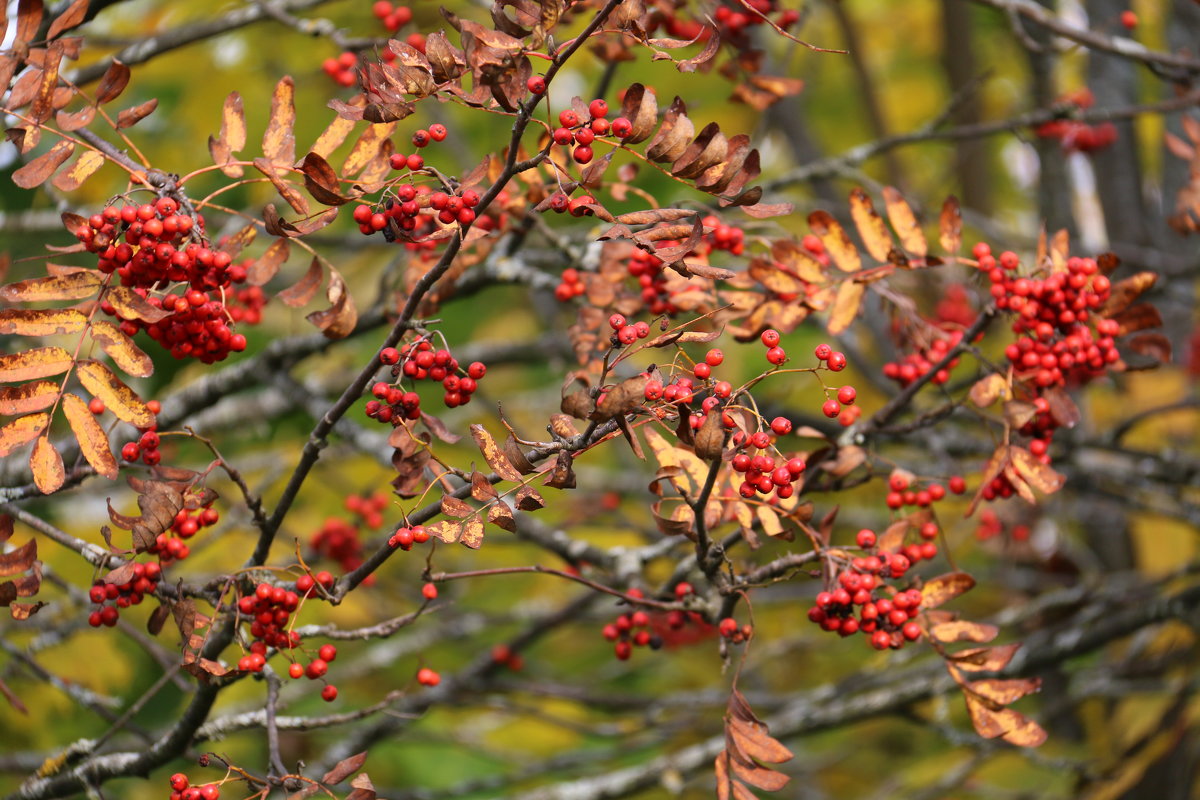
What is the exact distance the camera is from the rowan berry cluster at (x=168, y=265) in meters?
1.83

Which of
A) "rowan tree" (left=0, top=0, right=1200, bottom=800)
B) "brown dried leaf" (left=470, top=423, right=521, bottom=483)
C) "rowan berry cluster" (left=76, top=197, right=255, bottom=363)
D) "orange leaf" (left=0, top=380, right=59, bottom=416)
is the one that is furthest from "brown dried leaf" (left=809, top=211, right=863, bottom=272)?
"orange leaf" (left=0, top=380, right=59, bottom=416)

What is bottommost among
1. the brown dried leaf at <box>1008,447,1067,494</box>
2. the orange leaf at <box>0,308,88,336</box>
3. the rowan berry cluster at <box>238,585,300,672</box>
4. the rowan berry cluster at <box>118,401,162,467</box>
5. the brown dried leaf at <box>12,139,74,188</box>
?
the rowan berry cluster at <box>238,585,300,672</box>

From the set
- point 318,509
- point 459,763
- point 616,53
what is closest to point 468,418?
point 318,509

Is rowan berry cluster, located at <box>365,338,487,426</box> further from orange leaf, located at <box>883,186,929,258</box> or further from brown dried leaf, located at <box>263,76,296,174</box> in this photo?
orange leaf, located at <box>883,186,929,258</box>

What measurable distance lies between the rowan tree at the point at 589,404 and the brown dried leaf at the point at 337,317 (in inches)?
0.4

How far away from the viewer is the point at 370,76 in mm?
1790

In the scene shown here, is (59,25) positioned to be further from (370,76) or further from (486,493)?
(486,493)

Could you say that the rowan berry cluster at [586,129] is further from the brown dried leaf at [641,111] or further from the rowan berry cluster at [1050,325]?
the rowan berry cluster at [1050,325]

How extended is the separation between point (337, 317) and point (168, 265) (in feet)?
1.03

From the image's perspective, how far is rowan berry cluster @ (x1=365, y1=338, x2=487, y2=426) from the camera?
1956 millimetres

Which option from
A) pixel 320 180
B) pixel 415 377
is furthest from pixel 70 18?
pixel 415 377

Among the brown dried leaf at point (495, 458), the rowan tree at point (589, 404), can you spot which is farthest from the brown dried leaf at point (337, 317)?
the brown dried leaf at point (495, 458)

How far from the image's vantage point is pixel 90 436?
1.90m

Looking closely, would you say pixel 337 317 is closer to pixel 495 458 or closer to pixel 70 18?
pixel 495 458
